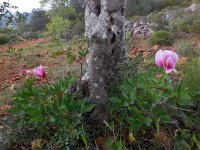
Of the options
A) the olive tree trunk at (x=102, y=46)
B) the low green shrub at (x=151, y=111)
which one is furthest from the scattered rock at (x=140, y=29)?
the low green shrub at (x=151, y=111)

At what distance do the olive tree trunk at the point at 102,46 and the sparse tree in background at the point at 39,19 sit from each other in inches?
895

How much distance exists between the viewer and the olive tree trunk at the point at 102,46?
281 cm

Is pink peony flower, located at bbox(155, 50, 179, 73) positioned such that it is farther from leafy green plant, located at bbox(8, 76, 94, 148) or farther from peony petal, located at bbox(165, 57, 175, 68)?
leafy green plant, located at bbox(8, 76, 94, 148)

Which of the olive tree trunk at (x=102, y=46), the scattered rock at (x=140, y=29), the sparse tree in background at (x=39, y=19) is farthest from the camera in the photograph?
the sparse tree in background at (x=39, y=19)

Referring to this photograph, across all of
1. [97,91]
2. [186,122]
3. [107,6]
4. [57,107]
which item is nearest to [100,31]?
[107,6]

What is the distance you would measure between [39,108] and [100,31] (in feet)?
2.66

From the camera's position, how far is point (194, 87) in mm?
2980

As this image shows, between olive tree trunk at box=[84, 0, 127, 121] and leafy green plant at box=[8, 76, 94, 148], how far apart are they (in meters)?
0.20

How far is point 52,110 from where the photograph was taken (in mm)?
2402

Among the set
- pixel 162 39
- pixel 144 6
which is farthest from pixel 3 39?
pixel 162 39

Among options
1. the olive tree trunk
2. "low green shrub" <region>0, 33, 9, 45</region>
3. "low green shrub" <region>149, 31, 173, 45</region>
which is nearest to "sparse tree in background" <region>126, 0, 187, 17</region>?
"low green shrub" <region>0, 33, 9, 45</region>

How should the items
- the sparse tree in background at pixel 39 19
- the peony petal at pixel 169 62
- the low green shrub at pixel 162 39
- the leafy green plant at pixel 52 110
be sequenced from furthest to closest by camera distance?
the sparse tree in background at pixel 39 19 → the low green shrub at pixel 162 39 → the leafy green plant at pixel 52 110 → the peony petal at pixel 169 62

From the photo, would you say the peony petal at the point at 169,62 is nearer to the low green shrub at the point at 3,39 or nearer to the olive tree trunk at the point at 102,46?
the olive tree trunk at the point at 102,46

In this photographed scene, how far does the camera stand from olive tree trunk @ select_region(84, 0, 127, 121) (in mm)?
2814
